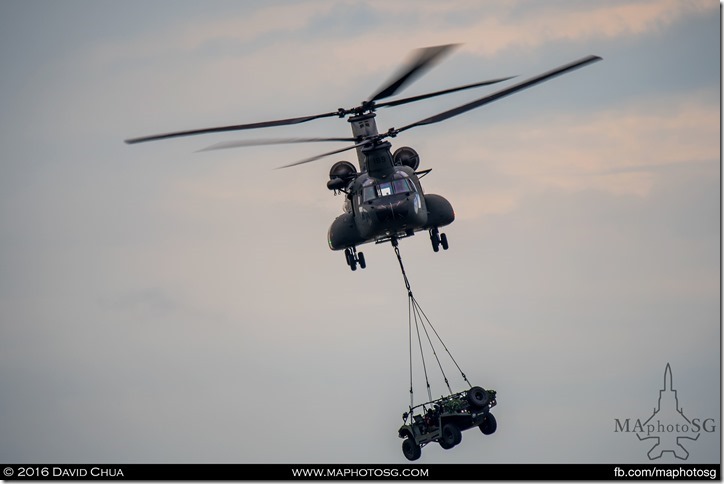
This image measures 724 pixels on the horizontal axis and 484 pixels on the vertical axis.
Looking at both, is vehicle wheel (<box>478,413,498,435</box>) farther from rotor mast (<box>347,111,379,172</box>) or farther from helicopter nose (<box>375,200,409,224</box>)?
rotor mast (<box>347,111,379,172</box>)

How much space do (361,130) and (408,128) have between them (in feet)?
10.6

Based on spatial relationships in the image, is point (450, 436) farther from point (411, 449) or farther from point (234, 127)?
point (234, 127)

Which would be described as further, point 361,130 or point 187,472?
point 187,472

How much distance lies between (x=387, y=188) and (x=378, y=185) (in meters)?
0.43

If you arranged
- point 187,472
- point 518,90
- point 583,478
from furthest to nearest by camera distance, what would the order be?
1. point 187,472
2. point 583,478
3. point 518,90

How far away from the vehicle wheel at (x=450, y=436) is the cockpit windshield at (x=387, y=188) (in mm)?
9882

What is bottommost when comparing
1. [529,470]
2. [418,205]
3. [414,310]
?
[529,470]

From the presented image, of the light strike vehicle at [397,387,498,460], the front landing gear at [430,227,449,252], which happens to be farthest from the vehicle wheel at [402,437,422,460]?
the front landing gear at [430,227,449,252]

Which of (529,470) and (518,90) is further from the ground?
(518,90)


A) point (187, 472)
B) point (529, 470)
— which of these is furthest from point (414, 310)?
point (187, 472)

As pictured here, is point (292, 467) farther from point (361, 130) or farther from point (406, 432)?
point (361, 130)

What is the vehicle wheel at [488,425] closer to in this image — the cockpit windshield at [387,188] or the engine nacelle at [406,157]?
the cockpit windshield at [387,188]

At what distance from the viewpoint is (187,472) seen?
83000mm

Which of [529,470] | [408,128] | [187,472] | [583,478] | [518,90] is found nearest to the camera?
[518,90]
